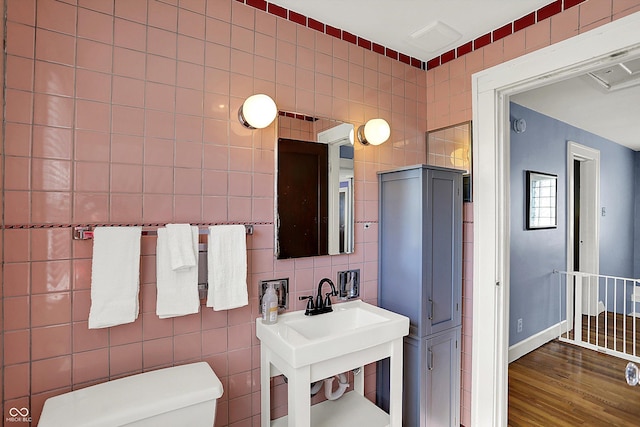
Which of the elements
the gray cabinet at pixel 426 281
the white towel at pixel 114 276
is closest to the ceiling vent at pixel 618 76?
the gray cabinet at pixel 426 281

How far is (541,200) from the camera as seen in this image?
11.0ft

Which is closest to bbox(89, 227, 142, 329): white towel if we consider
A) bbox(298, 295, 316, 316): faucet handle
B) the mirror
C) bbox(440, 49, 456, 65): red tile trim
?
the mirror

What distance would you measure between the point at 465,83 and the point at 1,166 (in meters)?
2.34

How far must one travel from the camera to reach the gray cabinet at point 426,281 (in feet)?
6.15

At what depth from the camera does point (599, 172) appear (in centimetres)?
425

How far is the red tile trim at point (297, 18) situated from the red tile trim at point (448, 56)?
0.99 metres

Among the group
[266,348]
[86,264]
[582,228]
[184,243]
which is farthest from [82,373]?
[582,228]

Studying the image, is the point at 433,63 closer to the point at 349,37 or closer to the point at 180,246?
the point at 349,37

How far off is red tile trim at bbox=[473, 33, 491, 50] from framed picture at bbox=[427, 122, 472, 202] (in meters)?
Result: 0.46

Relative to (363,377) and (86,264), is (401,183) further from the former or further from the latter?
(86,264)

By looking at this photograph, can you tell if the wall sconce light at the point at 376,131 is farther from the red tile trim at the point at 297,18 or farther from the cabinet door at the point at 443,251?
the red tile trim at the point at 297,18

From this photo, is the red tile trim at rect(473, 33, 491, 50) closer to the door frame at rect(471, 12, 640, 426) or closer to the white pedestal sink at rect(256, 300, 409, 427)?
the door frame at rect(471, 12, 640, 426)

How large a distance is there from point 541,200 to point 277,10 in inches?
120

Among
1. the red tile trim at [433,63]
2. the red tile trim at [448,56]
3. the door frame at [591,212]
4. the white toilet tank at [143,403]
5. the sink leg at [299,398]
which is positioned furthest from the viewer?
the door frame at [591,212]
